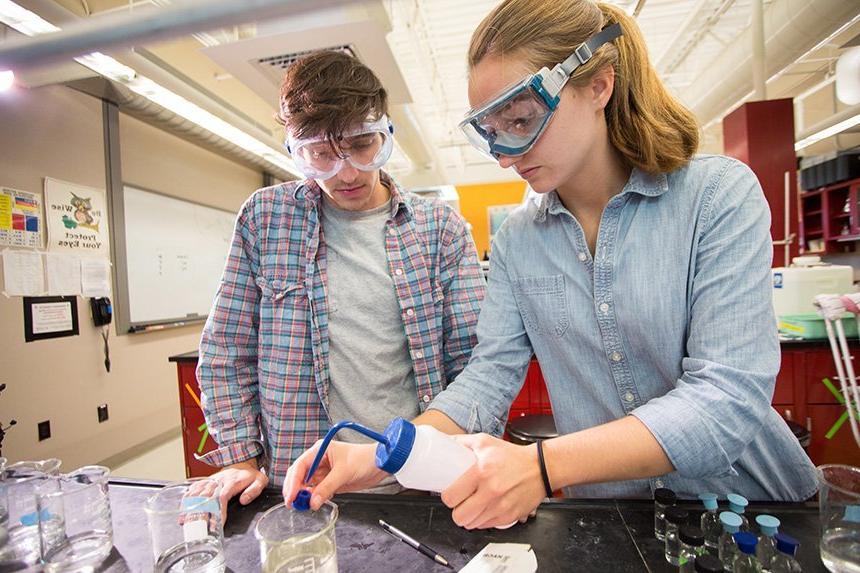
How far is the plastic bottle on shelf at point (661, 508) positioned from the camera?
786mm

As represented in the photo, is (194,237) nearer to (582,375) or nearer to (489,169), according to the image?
(582,375)

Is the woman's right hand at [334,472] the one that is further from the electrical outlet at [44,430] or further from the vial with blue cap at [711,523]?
the electrical outlet at [44,430]

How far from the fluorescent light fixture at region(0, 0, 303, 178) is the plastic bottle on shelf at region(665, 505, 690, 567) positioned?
6.86 feet

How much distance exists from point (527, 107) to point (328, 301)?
75 centimetres

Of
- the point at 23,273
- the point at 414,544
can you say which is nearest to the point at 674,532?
the point at 414,544

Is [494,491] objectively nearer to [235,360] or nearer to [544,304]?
[544,304]

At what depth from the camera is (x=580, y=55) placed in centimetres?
88

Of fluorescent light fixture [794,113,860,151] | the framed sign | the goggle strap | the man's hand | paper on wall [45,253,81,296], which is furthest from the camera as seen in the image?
fluorescent light fixture [794,113,860,151]

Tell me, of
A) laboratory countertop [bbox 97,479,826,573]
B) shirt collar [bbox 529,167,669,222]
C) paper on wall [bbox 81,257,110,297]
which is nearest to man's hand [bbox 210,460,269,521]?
laboratory countertop [bbox 97,479,826,573]

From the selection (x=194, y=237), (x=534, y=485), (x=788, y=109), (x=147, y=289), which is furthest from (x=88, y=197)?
(x=788, y=109)

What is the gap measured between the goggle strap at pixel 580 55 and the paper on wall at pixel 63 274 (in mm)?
4155

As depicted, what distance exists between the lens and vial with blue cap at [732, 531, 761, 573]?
628 mm

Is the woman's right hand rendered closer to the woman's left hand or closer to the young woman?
the young woman

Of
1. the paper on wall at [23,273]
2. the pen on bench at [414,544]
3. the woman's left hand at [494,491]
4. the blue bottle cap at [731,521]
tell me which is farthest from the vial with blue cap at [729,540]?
the paper on wall at [23,273]
